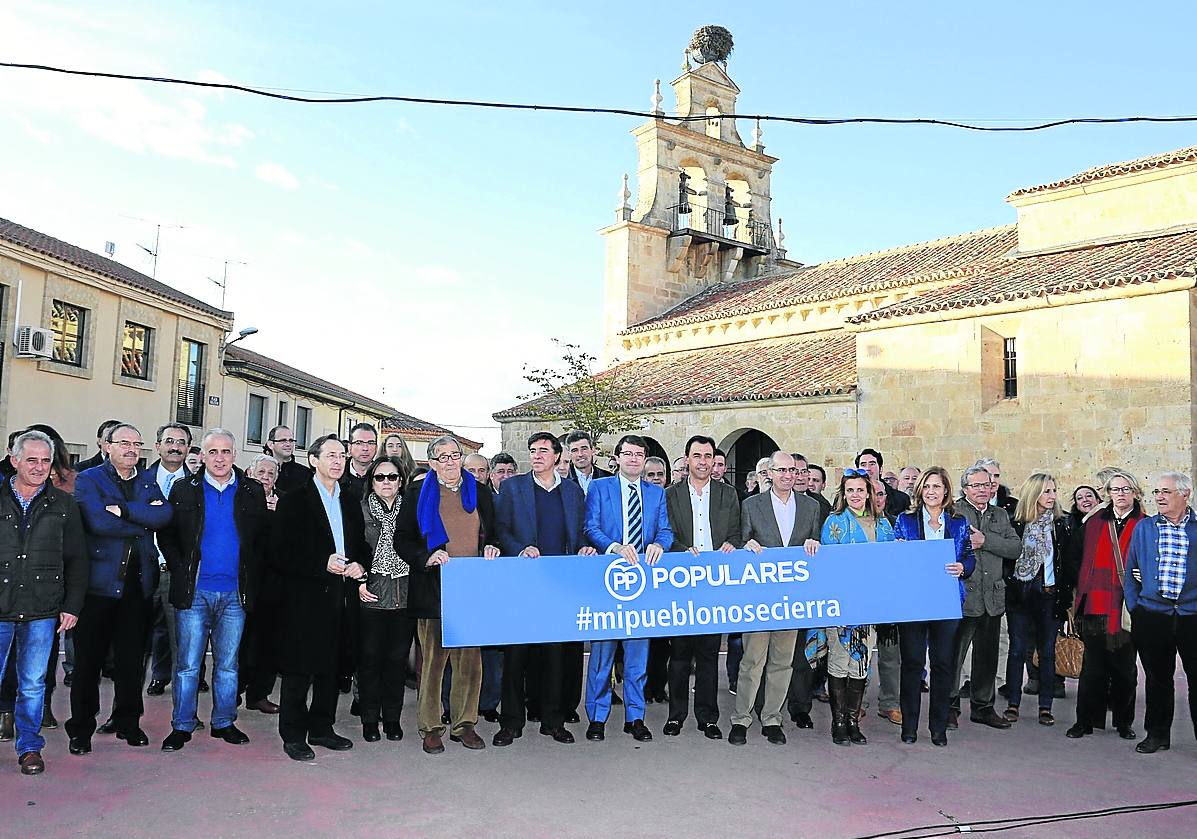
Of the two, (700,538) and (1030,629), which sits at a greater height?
(700,538)

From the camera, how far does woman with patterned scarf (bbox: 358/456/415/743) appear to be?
5.48 metres

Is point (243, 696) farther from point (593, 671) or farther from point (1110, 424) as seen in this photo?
point (1110, 424)

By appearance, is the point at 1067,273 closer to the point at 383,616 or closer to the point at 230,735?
the point at 383,616

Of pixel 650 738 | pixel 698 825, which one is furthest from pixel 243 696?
pixel 698 825

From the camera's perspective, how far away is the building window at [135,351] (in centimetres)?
1933

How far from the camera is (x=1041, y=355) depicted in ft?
48.8

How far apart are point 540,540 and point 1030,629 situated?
3643 millimetres

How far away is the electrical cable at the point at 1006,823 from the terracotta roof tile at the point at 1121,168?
15.6m

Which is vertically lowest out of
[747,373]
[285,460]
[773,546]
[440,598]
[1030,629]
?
[1030,629]

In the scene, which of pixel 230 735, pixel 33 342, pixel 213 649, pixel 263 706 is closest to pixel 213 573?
pixel 213 649

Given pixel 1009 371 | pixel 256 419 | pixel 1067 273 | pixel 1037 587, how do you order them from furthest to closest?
pixel 256 419 < pixel 1067 273 < pixel 1009 371 < pixel 1037 587

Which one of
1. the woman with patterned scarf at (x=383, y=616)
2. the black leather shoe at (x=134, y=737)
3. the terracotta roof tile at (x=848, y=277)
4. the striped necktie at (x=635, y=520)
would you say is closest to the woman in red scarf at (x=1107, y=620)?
the striped necktie at (x=635, y=520)

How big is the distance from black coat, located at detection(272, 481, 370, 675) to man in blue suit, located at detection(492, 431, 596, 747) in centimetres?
106

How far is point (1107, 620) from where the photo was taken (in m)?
5.93
